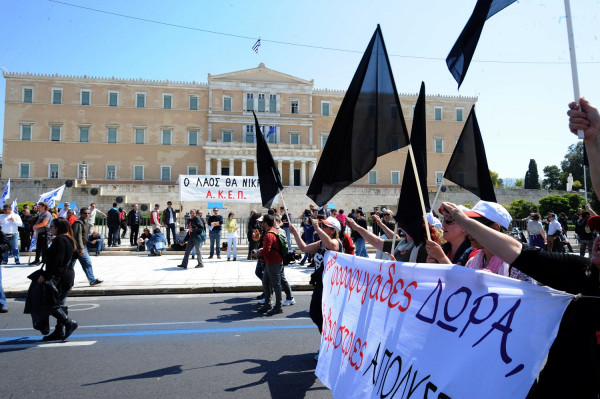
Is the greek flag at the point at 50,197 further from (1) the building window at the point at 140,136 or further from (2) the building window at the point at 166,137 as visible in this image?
(1) the building window at the point at 140,136

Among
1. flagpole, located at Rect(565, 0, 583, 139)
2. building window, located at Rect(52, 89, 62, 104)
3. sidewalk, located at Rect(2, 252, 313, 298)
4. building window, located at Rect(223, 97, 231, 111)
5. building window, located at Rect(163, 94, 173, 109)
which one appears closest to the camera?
flagpole, located at Rect(565, 0, 583, 139)

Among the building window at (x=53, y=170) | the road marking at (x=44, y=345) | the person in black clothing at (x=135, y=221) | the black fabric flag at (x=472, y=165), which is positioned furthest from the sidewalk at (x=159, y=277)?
the building window at (x=53, y=170)

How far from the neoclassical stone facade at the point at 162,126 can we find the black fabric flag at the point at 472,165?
48498 mm

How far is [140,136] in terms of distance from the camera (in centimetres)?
5375

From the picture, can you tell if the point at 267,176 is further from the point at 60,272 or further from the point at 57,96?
the point at 57,96

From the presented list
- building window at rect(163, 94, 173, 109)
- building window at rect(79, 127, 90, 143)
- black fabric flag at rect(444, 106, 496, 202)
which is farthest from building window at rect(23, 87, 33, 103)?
black fabric flag at rect(444, 106, 496, 202)

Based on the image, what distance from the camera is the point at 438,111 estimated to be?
6025cm

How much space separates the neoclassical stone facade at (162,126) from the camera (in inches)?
2008

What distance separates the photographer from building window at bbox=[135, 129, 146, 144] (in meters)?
53.6

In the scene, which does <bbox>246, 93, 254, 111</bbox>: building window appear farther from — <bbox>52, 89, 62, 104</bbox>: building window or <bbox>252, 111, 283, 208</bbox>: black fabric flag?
<bbox>252, 111, 283, 208</bbox>: black fabric flag

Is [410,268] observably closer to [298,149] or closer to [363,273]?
[363,273]

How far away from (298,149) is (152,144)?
18680 mm

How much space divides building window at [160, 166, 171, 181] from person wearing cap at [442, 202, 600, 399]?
5463 cm

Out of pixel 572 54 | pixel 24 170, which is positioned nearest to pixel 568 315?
pixel 572 54
